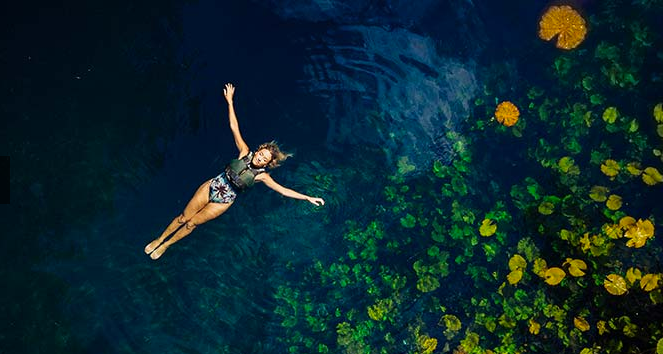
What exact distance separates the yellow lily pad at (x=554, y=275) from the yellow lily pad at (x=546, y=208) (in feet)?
2.89

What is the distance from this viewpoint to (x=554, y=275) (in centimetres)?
482

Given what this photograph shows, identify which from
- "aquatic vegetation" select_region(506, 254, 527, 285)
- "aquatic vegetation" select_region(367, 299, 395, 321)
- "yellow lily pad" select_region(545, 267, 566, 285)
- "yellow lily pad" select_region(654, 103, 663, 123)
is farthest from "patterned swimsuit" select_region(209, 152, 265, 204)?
"yellow lily pad" select_region(654, 103, 663, 123)

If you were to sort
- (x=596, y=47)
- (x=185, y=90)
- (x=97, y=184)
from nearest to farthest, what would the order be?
(x=596, y=47), (x=185, y=90), (x=97, y=184)

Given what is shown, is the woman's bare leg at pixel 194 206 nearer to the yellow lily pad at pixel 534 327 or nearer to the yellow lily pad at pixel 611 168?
the yellow lily pad at pixel 534 327

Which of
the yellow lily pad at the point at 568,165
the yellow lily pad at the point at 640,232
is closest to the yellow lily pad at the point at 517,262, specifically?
the yellow lily pad at the point at 640,232

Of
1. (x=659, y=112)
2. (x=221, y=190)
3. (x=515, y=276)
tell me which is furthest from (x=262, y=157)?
(x=659, y=112)

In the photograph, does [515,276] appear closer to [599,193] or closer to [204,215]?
[599,193]

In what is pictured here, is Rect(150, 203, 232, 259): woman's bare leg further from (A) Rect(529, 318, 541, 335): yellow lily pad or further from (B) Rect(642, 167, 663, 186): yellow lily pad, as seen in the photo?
(B) Rect(642, 167, 663, 186): yellow lily pad

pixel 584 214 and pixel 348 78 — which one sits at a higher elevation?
pixel 348 78

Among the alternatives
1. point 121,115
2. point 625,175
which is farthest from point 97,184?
point 625,175

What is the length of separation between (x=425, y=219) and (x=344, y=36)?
11.3ft

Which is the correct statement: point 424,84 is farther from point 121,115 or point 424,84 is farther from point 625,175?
point 121,115

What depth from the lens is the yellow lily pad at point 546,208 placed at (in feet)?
17.5

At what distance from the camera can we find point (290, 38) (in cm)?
622
